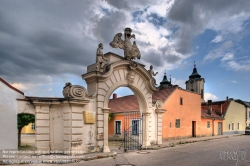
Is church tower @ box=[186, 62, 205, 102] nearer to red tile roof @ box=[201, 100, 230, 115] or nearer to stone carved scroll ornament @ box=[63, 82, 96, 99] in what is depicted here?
red tile roof @ box=[201, 100, 230, 115]

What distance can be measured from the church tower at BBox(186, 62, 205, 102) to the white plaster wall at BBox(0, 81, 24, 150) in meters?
36.6

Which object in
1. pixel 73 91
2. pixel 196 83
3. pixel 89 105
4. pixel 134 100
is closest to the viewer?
pixel 73 91

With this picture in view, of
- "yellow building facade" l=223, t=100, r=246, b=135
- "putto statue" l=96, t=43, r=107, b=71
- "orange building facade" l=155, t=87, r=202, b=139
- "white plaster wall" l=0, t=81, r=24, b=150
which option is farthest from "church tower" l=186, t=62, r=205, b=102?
"white plaster wall" l=0, t=81, r=24, b=150

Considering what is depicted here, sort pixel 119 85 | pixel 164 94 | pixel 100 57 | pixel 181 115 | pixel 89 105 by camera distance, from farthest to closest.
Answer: pixel 181 115 → pixel 164 94 → pixel 119 85 → pixel 100 57 → pixel 89 105

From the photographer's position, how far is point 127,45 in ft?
39.6

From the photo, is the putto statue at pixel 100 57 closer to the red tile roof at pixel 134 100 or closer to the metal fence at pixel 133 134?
the metal fence at pixel 133 134

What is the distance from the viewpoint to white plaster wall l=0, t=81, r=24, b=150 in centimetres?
867

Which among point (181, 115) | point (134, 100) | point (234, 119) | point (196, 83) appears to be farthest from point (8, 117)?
point (196, 83)

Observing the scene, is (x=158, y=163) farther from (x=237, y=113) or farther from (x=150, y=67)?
(x=237, y=113)

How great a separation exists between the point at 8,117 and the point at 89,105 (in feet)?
11.5

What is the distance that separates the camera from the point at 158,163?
28.9 feet

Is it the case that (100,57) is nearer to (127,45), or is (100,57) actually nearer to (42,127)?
(127,45)

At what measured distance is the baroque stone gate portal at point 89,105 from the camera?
9445 mm

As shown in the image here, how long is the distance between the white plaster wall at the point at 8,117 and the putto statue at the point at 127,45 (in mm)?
5641
